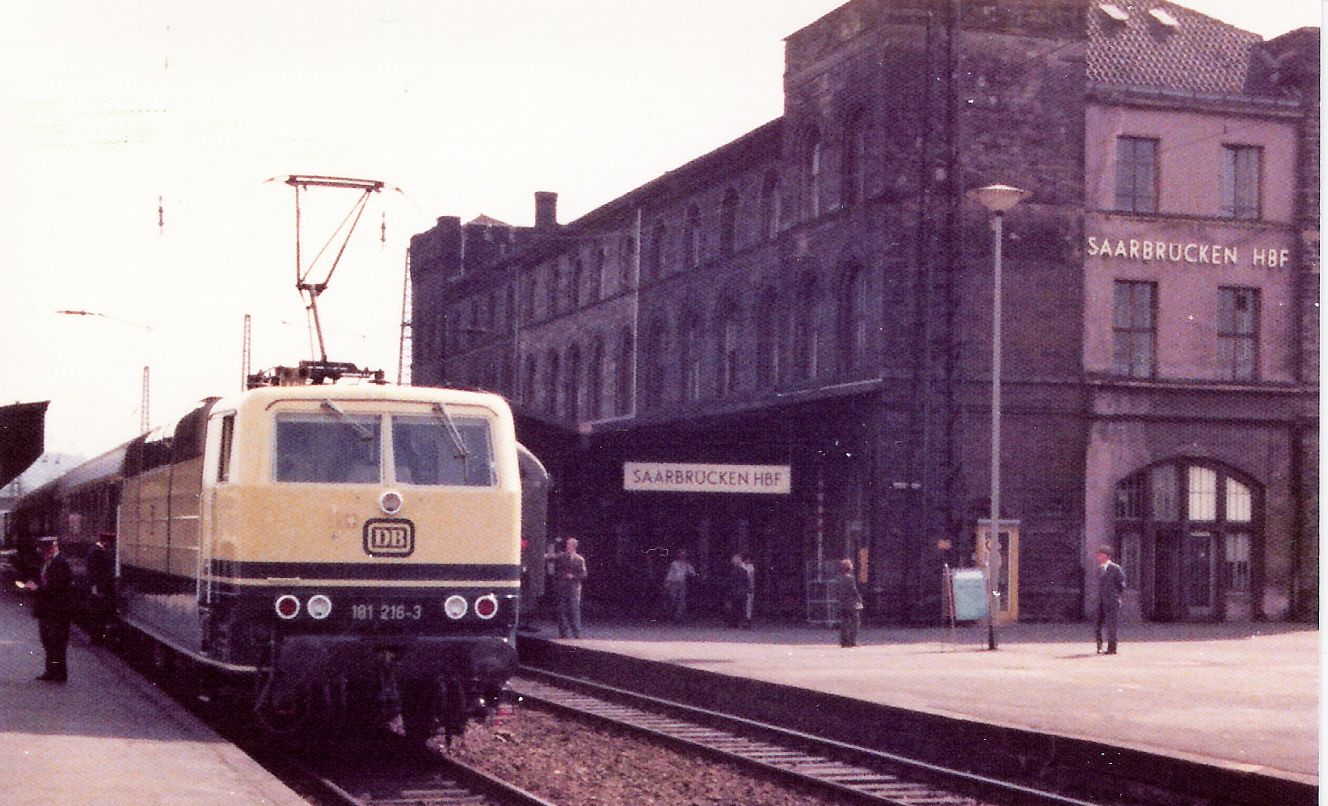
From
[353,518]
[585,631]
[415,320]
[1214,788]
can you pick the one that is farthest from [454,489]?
[415,320]

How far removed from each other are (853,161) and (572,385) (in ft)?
72.3

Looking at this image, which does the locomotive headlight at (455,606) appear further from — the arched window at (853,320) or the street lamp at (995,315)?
the arched window at (853,320)

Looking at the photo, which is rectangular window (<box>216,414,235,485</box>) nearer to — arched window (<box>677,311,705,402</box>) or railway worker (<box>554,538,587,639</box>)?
railway worker (<box>554,538,587,639</box>)

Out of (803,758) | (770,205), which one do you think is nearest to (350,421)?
(803,758)

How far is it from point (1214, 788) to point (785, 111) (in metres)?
32.1

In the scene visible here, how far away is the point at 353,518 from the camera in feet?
50.8

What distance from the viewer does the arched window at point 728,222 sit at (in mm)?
48344

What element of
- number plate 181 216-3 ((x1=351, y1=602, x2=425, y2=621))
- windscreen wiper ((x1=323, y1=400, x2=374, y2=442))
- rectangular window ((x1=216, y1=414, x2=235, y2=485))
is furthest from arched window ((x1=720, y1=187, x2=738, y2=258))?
number plate 181 216-3 ((x1=351, y1=602, x2=425, y2=621))

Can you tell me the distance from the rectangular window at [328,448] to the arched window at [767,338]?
98.5 ft

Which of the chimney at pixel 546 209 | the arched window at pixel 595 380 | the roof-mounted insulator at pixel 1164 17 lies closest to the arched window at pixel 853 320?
the roof-mounted insulator at pixel 1164 17

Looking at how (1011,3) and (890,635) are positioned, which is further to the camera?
(1011,3)

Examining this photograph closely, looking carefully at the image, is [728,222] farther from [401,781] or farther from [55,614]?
[401,781]

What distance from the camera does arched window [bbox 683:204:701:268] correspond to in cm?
5106

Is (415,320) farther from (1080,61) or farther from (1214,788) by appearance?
(1214,788)
